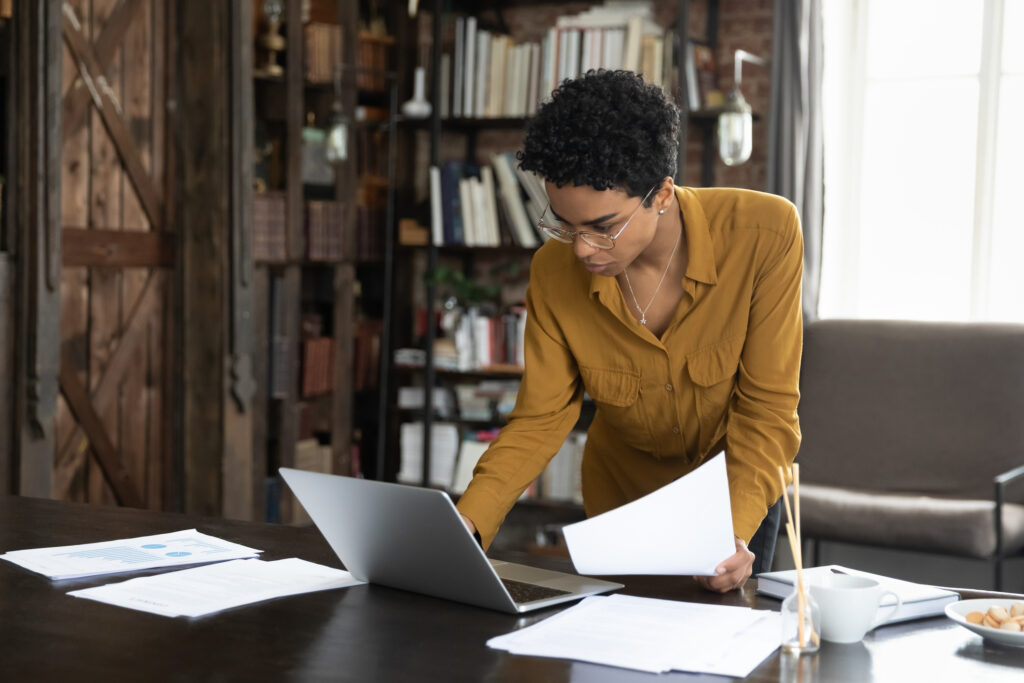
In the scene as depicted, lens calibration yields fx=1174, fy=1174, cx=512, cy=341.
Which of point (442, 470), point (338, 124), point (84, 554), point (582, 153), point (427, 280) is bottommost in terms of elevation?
point (442, 470)

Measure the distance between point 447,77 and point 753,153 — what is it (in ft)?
4.44

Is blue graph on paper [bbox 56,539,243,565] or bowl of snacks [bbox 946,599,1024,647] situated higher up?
bowl of snacks [bbox 946,599,1024,647]

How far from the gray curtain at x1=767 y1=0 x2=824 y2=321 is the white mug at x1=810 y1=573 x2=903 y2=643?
3.30m

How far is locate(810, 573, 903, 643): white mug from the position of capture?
140 centimetres

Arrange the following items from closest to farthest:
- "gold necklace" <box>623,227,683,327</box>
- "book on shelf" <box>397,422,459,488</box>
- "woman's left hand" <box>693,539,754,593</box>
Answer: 1. "woman's left hand" <box>693,539,754,593</box>
2. "gold necklace" <box>623,227,683,327</box>
3. "book on shelf" <box>397,422,459,488</box>

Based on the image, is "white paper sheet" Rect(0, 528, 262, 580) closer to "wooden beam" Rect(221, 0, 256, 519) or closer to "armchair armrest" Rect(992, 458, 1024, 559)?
"wooden beam" Rect(221, 0, 256, 519)

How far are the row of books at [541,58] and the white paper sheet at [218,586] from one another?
3247 millimetres

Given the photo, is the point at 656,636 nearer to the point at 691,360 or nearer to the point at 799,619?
the point at 799,619

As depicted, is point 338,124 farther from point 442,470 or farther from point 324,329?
point 442,470

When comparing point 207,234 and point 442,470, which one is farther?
point 442,470

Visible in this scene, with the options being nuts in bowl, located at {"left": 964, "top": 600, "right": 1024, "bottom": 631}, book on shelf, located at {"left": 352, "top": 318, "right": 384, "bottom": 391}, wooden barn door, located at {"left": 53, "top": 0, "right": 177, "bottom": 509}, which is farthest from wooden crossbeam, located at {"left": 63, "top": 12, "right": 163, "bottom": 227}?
nuts in bowl, located at {"left": 964, "top": 600, "right": 1024, "bottom": 631}

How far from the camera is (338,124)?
15.0 feet

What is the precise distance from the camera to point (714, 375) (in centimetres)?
202

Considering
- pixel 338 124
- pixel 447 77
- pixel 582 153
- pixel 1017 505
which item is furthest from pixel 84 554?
pixel 447 77
